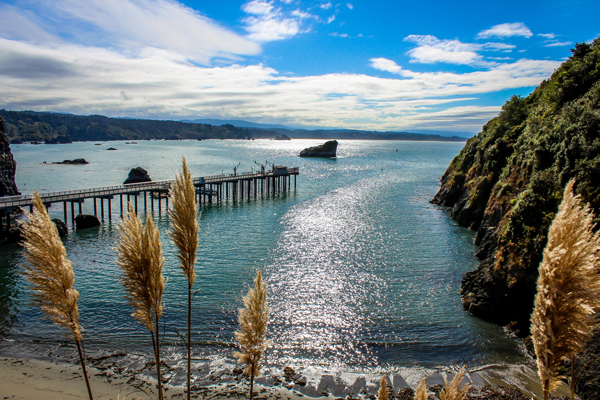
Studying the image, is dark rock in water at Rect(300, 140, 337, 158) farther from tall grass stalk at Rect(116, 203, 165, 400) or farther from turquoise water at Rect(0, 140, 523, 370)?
tall grass stalk at Rect(116, 203, 165, 400)

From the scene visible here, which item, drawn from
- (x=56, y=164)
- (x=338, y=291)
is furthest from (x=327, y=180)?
(x=56, y=164)

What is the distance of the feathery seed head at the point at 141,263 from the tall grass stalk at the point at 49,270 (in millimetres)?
799

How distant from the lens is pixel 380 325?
69.8 feet

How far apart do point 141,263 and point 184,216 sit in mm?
1050

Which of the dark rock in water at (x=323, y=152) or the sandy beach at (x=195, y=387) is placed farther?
the dark rock in water at (x=323, y=152)

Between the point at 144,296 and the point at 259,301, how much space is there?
78.2 inches

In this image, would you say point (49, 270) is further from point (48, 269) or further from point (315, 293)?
point (315, 293)

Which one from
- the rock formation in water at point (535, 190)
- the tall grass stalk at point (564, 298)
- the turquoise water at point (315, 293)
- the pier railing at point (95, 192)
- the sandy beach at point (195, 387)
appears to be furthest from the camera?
the pier railing at point (95, 192)

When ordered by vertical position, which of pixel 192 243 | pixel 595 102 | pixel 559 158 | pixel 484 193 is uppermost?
pixel 595 102

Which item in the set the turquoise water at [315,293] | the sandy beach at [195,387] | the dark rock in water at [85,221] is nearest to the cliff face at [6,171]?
the turquoise water at [315,293]

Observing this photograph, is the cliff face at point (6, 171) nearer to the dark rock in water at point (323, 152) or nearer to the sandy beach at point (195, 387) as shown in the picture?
the sandy beach at point (195, 387)

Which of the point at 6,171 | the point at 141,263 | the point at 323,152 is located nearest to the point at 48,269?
the point at 141,263

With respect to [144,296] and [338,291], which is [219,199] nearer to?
[338,291]

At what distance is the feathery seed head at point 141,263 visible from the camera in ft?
18.7
